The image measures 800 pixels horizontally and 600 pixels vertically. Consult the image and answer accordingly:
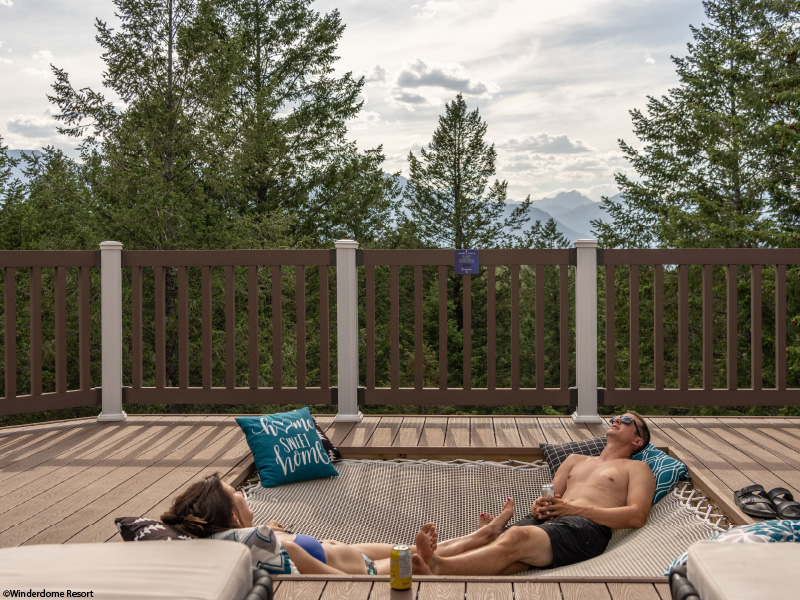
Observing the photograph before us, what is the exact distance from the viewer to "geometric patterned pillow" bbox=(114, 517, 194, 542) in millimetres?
1939

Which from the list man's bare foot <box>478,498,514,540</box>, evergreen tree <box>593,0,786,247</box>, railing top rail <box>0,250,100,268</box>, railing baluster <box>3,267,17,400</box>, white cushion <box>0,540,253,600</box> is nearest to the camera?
white cushion <box>0,540,253,600</box>

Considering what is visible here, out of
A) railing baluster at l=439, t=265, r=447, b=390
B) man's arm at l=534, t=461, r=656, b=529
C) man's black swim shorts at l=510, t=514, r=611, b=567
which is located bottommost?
man's black swim shorts at l=510, t=514, r=611, b=567

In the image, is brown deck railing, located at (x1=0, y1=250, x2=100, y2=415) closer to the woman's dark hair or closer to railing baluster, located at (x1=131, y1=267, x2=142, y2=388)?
railing baluster, located at (x1=131, y1=267, x2=142, y2=388)

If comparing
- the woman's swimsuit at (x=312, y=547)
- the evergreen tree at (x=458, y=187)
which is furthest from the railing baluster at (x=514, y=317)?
the evergreen tree at (x=458, y=187)

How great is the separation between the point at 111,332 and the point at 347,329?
1.49 m

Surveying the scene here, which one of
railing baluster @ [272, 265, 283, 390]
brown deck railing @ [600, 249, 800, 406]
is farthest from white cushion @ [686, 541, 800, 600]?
railing baluster @ [272, 265, 283, 390]

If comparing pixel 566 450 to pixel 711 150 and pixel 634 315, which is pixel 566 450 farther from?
pixel 711 150

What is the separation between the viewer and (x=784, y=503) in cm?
249

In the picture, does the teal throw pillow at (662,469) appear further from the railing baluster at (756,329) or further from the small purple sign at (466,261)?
the small purple sign at (466,261)

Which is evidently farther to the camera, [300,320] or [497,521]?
[300,320]

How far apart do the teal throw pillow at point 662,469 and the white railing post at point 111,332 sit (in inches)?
122

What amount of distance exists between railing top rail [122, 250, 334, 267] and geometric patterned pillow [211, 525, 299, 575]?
7.66ft

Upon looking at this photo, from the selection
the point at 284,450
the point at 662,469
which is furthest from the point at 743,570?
the point at 284,450

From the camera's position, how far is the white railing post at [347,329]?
4.20 meters
